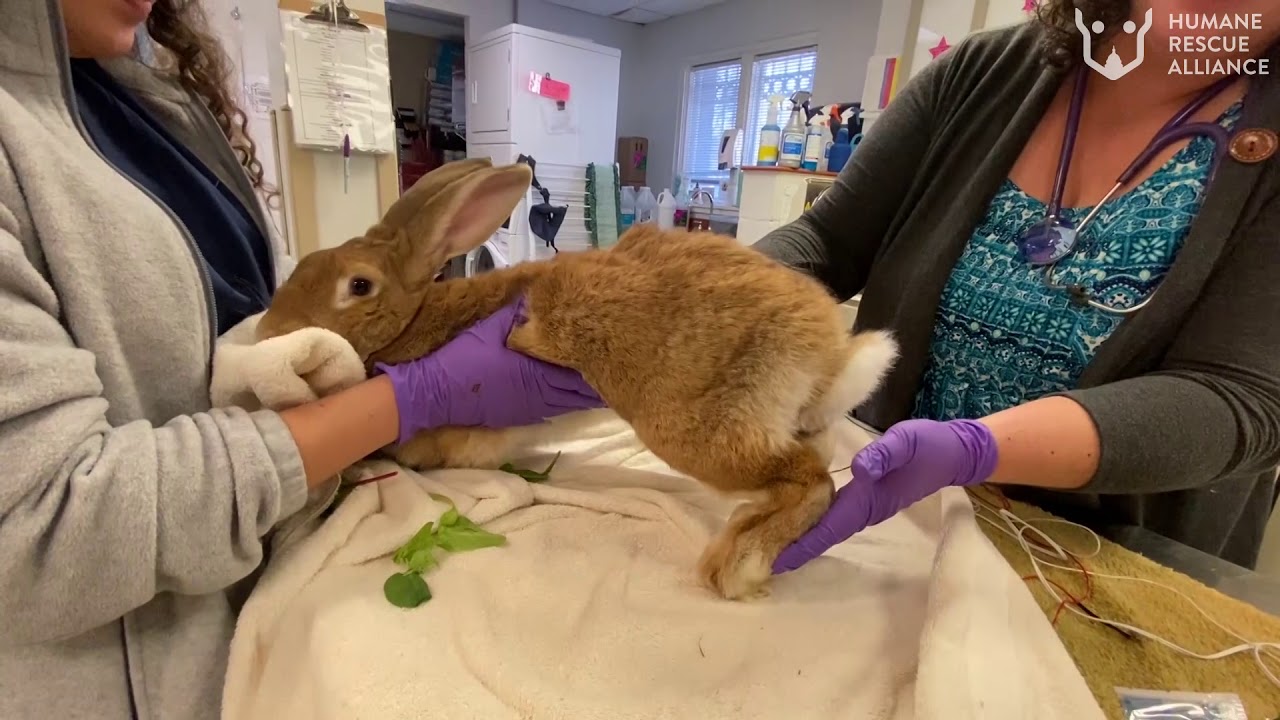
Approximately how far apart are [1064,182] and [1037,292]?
0.21 m

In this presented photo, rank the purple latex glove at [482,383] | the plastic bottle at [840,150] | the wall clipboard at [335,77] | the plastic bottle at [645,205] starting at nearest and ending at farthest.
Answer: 1. the purple latex glove at [482,383]
2. the wall clipboard at [335,77]
3. the plastic bottle at [840,150]
4. the plastic bottle at [645,205]

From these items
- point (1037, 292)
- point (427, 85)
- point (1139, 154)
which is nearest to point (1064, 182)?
point (1139, 154)

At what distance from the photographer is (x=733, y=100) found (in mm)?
6414

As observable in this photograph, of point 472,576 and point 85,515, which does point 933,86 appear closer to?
point 472,576

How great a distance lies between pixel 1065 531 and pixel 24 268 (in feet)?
4.05

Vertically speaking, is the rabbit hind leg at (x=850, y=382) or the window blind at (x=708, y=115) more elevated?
the window blind at (x=708, y=115)

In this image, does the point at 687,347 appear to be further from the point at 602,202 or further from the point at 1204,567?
the point at 602,202

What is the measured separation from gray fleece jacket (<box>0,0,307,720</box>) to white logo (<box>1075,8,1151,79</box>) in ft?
4.39

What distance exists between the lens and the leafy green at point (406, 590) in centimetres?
73

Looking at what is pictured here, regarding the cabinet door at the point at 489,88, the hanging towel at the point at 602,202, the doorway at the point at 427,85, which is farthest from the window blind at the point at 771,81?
the doorway at the point at 427,85

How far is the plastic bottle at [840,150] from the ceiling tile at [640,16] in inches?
172

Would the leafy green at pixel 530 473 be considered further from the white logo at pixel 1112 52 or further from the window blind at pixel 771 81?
the window blind at pixel 771 81

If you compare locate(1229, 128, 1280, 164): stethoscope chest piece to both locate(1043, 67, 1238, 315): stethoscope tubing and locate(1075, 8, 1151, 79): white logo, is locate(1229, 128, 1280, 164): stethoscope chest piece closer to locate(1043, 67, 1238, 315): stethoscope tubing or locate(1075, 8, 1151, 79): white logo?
locate(1043, 67, 1238, 315): stethoscope tubing

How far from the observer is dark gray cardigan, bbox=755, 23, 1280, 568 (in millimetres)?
819
